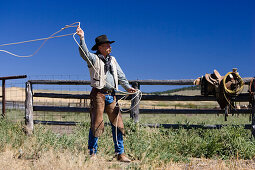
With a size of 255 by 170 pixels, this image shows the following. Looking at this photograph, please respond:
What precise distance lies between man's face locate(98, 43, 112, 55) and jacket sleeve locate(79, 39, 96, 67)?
22 centimetres

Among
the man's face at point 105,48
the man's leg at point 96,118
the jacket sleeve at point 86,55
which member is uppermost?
the man's face at point 105,48

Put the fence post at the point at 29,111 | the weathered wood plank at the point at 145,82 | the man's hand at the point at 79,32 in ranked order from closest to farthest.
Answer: the man's hand at the point at 79,32, the weathered wood plank at the point at 145,82, the fence post at the point at 29,111

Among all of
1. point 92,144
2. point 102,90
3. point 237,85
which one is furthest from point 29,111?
point 237,85

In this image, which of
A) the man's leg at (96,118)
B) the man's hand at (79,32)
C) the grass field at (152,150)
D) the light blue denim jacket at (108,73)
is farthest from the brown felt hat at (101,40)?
the grass field at (152,150)

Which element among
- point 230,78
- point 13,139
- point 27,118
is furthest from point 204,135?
point 27,118

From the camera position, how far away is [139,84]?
7613mm

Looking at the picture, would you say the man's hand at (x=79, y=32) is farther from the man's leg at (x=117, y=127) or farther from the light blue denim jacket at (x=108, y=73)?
the man's leg at (x=117, y=127)

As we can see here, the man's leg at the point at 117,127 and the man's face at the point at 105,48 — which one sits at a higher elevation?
the man's face at the point at 105,48

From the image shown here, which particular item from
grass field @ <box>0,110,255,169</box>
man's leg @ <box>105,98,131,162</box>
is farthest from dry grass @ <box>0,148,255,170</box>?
man's leg @ <box>105,98,131,162</box>

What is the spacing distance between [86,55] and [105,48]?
18.2 inches

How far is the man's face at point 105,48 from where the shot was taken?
539 cm

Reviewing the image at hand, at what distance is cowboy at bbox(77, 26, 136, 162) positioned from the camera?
5.22 m

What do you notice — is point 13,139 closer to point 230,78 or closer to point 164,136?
point 164,136

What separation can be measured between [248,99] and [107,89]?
12.1 feet
